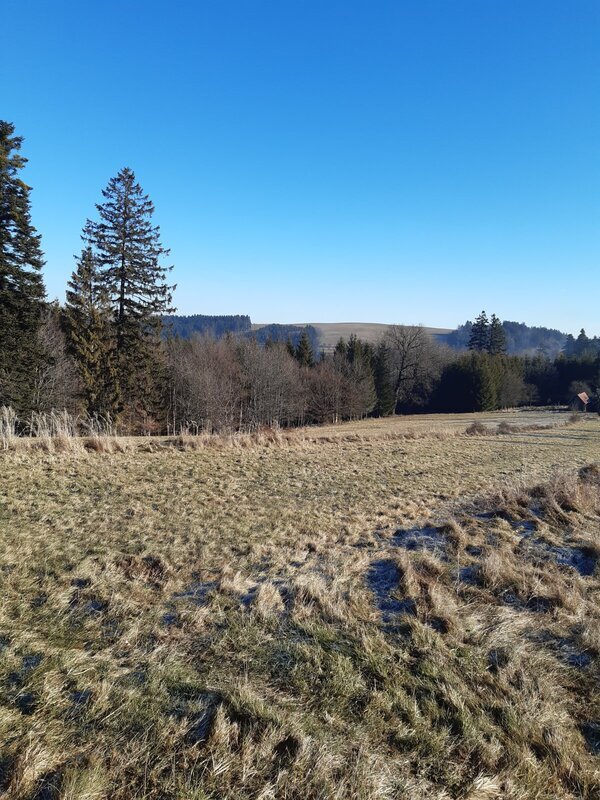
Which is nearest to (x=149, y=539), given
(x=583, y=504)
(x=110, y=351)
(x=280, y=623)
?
(x=280, y=623)

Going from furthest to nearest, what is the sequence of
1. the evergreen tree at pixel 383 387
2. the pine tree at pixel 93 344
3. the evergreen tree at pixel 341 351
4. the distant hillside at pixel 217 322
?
1. the distant hillside at pixel 217 322
2. the evergreen tree at pixel 383 387
3. the evergreen tree at pixel 341 351
4. the pine tree at pixel 93 344

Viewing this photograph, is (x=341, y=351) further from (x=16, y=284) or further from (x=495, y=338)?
(x=16, y=284)

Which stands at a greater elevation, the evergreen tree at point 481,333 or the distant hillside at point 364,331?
the distant hillside at point 364,331

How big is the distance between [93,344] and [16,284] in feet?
18.7

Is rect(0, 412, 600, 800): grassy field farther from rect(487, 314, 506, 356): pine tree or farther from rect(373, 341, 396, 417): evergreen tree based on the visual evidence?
rect(487, 314, 506, 356): pine tree

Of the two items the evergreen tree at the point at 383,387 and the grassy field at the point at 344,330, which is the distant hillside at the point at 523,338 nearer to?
the grassy field at the point at 344,330

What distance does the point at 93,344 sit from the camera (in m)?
23.7

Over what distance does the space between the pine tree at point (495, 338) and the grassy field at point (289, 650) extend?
7382 cm

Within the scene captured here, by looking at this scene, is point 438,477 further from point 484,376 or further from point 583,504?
point 484,376

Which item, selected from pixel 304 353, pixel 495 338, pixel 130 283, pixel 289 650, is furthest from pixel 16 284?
pixel 495 338

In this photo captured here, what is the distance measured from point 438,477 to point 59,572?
9.27 m

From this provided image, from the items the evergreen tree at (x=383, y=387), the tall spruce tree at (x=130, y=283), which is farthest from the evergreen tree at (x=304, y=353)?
the tall spruce tree at (x=130, y=283)

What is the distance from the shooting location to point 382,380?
188ft

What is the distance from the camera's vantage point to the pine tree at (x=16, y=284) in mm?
17375
